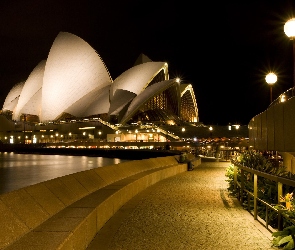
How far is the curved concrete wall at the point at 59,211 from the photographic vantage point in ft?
12.2

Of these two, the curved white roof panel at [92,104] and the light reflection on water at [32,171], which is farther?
the curved white roof panel at [92,104]

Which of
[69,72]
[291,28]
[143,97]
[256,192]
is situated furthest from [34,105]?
[256,192]

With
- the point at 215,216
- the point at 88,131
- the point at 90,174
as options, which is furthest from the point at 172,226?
the point at 88,131

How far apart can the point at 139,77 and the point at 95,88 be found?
745cm

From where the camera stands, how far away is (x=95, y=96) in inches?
2685

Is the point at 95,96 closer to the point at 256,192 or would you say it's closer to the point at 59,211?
the point at 256,192

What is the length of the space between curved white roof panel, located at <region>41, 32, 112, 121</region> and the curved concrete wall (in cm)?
5843

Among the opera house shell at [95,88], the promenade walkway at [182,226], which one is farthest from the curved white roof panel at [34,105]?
the promenade walkway at [182,226]

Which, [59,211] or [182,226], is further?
[182,226]

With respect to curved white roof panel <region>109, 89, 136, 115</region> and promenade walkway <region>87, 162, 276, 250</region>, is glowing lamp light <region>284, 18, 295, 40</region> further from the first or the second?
curved white roof panel <region>109, 89, 136, 115</region>

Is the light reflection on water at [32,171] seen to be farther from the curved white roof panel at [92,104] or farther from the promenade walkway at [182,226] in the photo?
the curved white roof panel at [92,104]

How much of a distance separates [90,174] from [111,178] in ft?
4.12

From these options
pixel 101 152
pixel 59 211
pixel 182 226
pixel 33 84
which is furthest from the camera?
pixel 33 84

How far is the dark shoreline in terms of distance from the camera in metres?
29.8
